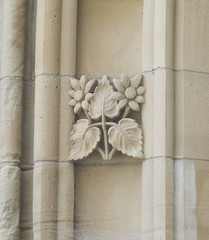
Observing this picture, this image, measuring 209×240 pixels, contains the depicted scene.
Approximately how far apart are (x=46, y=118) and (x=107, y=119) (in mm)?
226

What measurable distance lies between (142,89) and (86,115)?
0.76ft

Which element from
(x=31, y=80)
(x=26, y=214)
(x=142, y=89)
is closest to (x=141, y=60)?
(x=142, y=89)

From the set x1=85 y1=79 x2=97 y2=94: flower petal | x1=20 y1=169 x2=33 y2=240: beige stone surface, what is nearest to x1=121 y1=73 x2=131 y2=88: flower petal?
x1=85 y1=79 x2=97 y2=94: flower petal

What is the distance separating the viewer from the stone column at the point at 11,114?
4.15 metres

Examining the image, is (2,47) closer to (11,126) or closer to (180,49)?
(11,126)

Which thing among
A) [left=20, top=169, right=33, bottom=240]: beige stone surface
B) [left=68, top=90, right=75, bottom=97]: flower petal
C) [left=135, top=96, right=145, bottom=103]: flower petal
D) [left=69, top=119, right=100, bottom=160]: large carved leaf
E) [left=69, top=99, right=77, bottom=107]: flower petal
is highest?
[left=68, top=90, right=75, bottom=97]: flower petal

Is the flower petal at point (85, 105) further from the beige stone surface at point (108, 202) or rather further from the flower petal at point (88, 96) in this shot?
the beige stone surface at point (108, 202)

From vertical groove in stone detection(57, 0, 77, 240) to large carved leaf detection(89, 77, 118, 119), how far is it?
0.31 ft

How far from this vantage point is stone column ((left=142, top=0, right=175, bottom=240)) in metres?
3.98

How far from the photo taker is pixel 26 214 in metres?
4.20

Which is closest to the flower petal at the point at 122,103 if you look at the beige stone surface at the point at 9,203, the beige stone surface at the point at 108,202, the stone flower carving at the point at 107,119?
the stone flower carving at the point at 107,119

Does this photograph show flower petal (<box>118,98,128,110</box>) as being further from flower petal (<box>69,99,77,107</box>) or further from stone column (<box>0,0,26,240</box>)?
stone column (<box>0,0,26,240</box>)

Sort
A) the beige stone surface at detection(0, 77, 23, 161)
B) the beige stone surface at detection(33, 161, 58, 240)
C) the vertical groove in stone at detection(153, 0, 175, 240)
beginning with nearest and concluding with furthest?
1. the vertical groove in stone at detection(153, 0, 175, 240)
2. the beige stone surface at detection(33, 161, 58, 240)
3. the beige stone surface at detection(0, 77, 23, 161)

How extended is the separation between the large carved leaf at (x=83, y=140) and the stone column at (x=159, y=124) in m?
0.19
